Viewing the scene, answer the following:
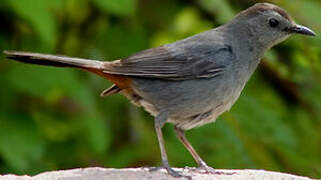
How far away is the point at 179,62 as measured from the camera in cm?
666

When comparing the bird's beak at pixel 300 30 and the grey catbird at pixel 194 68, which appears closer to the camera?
the grey catbird at pixel 194 68

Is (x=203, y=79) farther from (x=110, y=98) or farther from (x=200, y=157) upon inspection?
(x=110, y=98)

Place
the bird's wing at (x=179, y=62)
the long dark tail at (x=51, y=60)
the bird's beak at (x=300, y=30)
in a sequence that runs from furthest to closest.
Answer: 1. the bird's beak at (x=300, y=30)
2. the bird's wing at (x=179, y=62)
3. the long dark tail at (x=51, y=60)

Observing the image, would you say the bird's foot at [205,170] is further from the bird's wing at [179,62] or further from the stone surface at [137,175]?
the bird's wing at [179,62]

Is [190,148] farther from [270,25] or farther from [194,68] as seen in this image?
[270,25]

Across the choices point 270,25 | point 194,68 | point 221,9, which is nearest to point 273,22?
point 270,25

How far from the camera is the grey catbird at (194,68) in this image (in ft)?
21.3

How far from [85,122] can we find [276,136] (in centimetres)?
150

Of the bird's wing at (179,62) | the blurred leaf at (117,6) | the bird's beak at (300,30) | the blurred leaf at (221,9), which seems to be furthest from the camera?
the blurred leaf at (117,6)

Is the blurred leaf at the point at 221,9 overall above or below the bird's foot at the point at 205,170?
above

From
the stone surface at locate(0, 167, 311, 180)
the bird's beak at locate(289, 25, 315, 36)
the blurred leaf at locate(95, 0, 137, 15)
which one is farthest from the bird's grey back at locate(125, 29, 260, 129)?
the blurred leaf at locate(95, 0, 137, 15)

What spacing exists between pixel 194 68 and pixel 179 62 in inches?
4.2

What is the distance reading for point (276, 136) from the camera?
292 inches

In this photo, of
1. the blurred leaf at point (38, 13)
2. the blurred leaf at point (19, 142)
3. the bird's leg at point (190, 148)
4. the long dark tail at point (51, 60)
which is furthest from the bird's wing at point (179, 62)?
the blurred leaf at point (19, 142)
